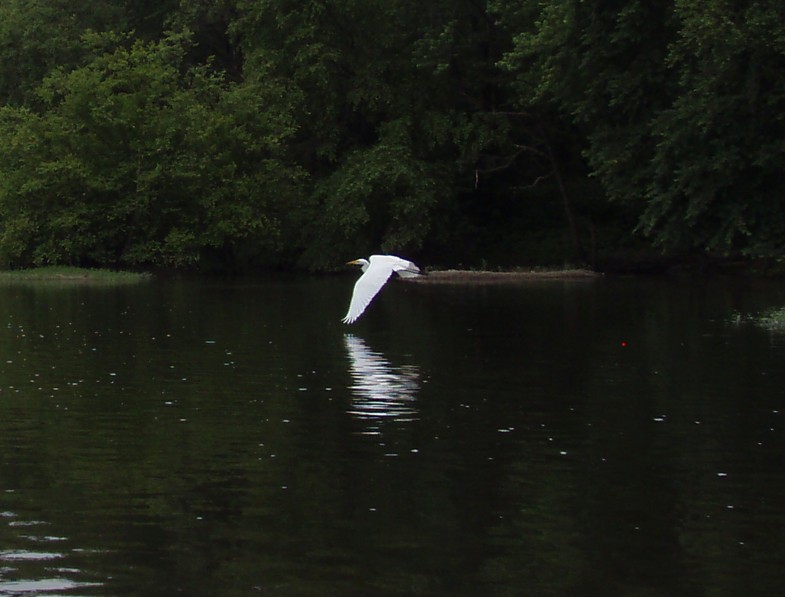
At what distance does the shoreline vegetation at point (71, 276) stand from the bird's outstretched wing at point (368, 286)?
20.6 m

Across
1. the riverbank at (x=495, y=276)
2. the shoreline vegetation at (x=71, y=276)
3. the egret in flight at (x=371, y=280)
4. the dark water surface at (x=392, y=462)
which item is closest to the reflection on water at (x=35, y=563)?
the dark water surface at (x=392, y=462)

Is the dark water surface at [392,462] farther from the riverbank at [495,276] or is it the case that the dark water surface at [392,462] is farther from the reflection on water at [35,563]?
the riverbank at [495,276]

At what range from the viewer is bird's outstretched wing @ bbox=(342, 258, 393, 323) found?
24.9 meters

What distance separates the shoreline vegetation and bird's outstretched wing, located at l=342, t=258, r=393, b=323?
67.6 feet

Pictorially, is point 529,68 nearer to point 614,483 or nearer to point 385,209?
point 385,209

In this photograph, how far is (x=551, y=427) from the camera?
15.2 metres

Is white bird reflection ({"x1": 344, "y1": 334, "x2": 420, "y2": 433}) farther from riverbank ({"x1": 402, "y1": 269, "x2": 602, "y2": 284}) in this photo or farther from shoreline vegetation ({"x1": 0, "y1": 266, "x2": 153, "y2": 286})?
shoreline vegetation ({"x1": 0, "y1": 266, "x2": 153, "y2": 286})

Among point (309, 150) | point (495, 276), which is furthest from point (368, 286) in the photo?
point (309, 150)

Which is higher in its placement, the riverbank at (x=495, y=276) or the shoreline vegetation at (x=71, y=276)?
the shoreline vegetation at (x=71, y=276)

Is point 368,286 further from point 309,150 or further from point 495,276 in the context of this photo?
point 309,150

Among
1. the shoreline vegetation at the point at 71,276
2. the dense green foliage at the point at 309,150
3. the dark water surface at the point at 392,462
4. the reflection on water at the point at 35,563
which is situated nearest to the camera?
the reflection on water at the point at 35,563

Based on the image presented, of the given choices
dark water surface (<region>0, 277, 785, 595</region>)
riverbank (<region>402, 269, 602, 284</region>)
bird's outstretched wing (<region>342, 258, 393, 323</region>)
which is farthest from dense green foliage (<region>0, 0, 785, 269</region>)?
dark water surface (<region>0, 277, 785, 595</region>)

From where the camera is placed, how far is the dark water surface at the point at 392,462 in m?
9.50

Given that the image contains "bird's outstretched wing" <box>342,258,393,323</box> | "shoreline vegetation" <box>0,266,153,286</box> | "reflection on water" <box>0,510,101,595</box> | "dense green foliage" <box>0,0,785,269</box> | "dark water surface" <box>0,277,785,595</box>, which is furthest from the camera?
"dense green foliage" <box>0,0,785,269</box>
